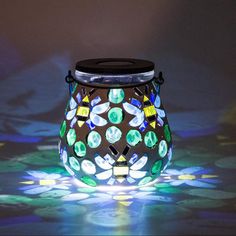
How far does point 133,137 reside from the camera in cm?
156

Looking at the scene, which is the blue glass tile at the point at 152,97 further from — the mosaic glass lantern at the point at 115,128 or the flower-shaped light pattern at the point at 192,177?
the flower-shaped light pattern at the point at 192,177

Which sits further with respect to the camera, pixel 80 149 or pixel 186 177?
pixel 186 177

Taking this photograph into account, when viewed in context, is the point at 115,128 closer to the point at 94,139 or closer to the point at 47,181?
the point at 94,139

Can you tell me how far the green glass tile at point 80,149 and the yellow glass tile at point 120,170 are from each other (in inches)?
2.7

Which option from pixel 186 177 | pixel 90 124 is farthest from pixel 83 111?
pixel 186 177

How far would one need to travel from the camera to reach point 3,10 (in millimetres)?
2195

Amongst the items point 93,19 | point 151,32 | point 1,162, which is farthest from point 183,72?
point 1,162

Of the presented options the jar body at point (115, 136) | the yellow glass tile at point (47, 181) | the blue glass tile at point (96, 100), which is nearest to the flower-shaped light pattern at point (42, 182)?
the yellow glass tile at point (47, 181)

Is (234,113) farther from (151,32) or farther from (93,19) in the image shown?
(93,19)

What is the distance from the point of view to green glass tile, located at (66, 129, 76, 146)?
158 centimetres

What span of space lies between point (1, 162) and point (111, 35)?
0.54 metres

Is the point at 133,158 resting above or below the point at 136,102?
below

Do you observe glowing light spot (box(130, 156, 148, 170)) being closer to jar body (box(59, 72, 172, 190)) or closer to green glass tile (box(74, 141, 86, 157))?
jar body (box(59, 72, 172, 190))

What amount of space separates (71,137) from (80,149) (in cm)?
4
